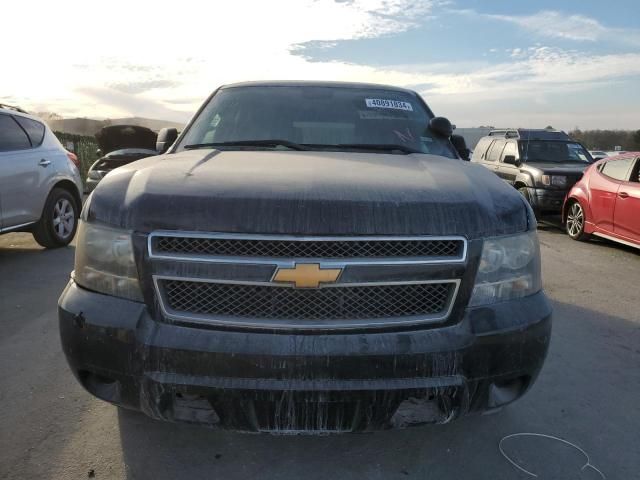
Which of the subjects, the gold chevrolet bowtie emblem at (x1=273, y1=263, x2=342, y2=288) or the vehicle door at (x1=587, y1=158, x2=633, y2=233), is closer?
the gold chevrolet bowtie emblem at (x1=273, y1=263, x2=342, y2=288)

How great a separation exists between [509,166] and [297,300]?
10.5 metres

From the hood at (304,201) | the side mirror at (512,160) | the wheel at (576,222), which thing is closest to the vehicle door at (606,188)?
the wheel at (576,222)

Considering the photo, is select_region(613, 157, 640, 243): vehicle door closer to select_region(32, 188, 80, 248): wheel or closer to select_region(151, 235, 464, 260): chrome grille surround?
select_region(151, 235, 464, 260): chrome grille surround

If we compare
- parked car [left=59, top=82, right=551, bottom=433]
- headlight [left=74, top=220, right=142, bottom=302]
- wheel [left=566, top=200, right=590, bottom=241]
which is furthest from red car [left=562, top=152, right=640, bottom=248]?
headlight [left=74, top=220, right=142, bottom=302]

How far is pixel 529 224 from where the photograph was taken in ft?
7.87

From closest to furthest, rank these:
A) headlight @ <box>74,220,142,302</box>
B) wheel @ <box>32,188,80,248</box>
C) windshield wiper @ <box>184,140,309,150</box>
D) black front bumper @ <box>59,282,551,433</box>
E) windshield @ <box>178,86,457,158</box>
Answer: black front bumper @ <box>59,282,551,433</box>, headlight @ <box>74,220,142,302</box>, windshield wiper @ <box>184,140,309,150</box>, windshield @ <box>178,86,457,158</box>, wheel @ <box>32,188,80,248</box>

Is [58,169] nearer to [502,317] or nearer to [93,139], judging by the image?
[502,317]

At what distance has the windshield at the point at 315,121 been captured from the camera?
337cm

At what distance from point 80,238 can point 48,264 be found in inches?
183

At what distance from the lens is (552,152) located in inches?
456

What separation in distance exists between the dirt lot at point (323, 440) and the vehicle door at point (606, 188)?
471 centimetres

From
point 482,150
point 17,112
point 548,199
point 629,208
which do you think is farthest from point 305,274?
point 482,150

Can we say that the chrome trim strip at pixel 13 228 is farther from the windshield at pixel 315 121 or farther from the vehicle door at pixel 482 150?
the vehicle door at pixel 482 150

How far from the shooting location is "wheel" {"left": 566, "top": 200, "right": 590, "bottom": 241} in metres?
9.00
